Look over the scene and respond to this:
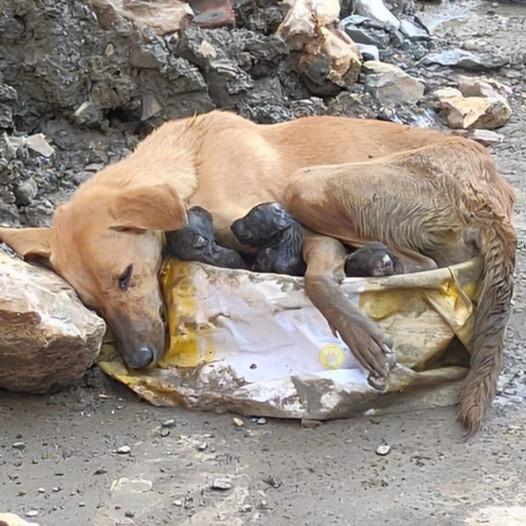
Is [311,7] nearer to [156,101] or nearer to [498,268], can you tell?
[156,101]

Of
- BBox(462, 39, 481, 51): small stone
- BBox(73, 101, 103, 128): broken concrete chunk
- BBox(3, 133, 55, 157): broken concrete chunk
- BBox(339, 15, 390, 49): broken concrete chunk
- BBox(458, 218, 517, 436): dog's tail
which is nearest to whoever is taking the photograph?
BBox(458, 218, 517, 436): dog's tail

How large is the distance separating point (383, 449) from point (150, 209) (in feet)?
4.57

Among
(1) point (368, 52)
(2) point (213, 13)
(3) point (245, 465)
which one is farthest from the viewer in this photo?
(1) point (368, 52)

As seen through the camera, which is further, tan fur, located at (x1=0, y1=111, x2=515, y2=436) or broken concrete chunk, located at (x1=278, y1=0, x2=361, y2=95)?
broken concrete chunk, located at (x1=278, y1=0, x2=361, y2=95)

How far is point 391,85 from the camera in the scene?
8734 millimetres

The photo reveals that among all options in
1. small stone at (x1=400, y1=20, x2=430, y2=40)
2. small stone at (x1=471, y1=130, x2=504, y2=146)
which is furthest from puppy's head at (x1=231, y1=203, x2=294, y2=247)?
small stone at (x1=400, y1=20, x2=430, y2=40)

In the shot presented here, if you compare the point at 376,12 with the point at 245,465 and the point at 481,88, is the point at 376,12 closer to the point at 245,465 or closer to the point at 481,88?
the point at 481,88

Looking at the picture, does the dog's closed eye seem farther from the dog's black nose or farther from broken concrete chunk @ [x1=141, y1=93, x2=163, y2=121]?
A: broken concrete chunk @ [x1=141, y1=93, x2=163, y2=121]

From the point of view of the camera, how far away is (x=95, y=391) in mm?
4801

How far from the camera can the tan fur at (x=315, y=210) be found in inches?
185

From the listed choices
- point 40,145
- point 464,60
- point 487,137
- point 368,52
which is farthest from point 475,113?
point 40,145

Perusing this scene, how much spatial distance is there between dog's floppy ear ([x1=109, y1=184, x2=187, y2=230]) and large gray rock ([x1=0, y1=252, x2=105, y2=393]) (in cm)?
38

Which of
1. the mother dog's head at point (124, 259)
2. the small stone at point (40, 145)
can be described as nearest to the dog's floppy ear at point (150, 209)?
the mother dog's head at point (124, 259)

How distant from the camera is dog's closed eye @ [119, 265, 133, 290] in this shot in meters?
4.80
